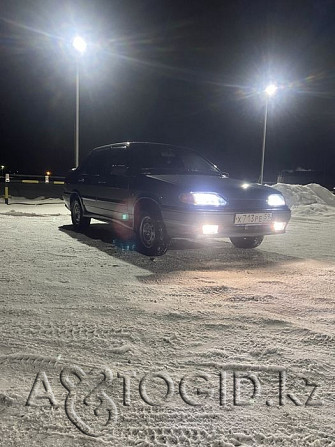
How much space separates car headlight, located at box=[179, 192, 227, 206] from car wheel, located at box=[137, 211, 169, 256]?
527 millimetres

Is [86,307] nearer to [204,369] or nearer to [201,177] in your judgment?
[204,369]

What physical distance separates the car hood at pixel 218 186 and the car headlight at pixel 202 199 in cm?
6

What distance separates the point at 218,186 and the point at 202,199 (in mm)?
429

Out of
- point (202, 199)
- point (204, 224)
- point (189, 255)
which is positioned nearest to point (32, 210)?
point (189, 255)

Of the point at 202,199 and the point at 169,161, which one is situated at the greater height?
the point at 169,161

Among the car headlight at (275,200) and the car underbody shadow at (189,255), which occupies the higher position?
the car headlight at (275,200)

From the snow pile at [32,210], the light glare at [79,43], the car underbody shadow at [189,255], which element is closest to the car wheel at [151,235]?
the car underbody shadow at [189,255]

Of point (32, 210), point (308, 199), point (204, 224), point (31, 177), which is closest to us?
point (204, 224)

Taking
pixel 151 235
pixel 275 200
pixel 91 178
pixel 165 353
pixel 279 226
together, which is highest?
pixel 91 178

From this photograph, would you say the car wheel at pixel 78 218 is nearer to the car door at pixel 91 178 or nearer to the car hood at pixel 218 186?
the car door at pixel 91 178

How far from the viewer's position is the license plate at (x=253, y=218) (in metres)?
5.57

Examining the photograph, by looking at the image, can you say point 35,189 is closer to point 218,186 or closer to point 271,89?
point 271,89

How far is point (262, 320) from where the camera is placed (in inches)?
134

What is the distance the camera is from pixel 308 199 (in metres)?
15.8
